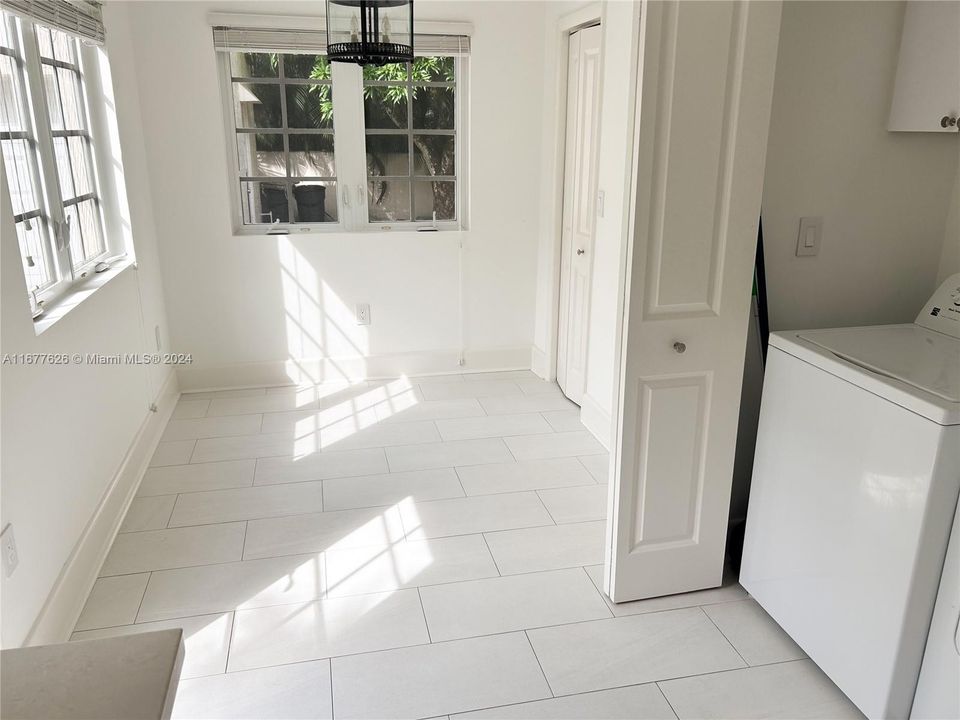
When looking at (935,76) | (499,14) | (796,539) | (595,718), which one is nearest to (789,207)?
(935,76)

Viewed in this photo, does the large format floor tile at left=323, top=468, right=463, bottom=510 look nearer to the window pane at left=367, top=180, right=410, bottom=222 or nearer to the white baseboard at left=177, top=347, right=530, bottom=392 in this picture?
the white baseboard at left=177, top=347, right=530, bottom=392

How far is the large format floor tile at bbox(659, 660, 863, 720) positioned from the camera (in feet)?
6.68

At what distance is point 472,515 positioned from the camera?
10.1 ft

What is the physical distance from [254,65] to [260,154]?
491mm

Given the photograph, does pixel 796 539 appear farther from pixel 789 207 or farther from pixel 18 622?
pixel 18 622

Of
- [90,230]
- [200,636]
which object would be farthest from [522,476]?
[90,230]

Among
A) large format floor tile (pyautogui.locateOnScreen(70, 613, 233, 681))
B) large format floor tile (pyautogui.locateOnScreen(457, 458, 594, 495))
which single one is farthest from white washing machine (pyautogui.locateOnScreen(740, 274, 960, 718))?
large format floor tile (pyautogui.locateOnScreen(70, 613, 233, 681))

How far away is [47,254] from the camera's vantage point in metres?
2.82

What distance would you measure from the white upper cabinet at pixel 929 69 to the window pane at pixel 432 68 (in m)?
2.74

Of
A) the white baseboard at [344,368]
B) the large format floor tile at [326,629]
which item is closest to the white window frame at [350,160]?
the white baseboard at [344,368]

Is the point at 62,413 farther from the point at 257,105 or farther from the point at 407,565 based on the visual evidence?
the point at 257,105

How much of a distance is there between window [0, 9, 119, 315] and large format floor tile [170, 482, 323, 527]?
1004 mm

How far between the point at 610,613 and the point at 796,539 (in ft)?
2.13

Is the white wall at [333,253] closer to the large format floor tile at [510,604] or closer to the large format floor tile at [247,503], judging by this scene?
the large format floor tile at [247,503]
